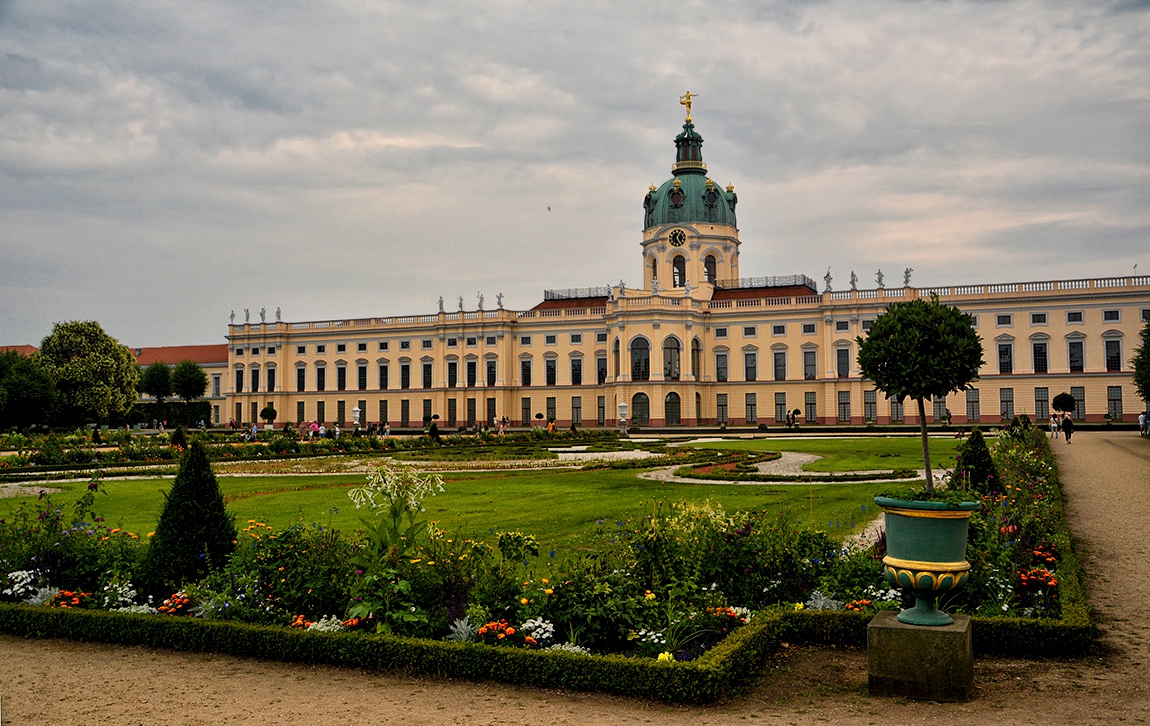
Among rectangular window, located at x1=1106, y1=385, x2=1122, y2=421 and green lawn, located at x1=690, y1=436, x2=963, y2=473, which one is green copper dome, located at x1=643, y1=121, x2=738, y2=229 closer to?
rectangular window, located at x1=1106, y1=385, x2=1122, y2=421

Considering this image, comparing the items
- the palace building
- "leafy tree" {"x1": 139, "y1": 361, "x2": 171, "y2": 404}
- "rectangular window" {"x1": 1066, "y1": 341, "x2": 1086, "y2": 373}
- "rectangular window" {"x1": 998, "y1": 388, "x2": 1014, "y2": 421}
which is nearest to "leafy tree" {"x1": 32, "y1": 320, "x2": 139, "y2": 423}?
the palace building

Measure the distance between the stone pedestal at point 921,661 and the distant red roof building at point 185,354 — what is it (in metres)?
97.9

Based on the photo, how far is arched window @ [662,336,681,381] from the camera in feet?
223

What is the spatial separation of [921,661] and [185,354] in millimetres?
105662

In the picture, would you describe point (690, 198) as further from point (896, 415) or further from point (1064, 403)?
point (1064, 403)

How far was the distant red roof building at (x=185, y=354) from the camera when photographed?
98.8 meters

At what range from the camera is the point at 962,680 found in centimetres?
680

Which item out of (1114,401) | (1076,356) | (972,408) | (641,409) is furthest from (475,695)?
(1114,401)

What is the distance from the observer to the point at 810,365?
67375 mm

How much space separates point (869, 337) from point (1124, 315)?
60.0m

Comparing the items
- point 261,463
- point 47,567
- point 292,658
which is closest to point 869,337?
point 292,658

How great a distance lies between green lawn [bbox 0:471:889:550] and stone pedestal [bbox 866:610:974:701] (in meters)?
5.30

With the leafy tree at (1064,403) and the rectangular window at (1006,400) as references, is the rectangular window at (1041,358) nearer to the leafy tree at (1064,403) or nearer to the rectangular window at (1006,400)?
the rectangular window at (1006,400)

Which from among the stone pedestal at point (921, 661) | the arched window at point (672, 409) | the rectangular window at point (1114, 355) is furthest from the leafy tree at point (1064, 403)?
the stone pedestal at point (921, 661)
